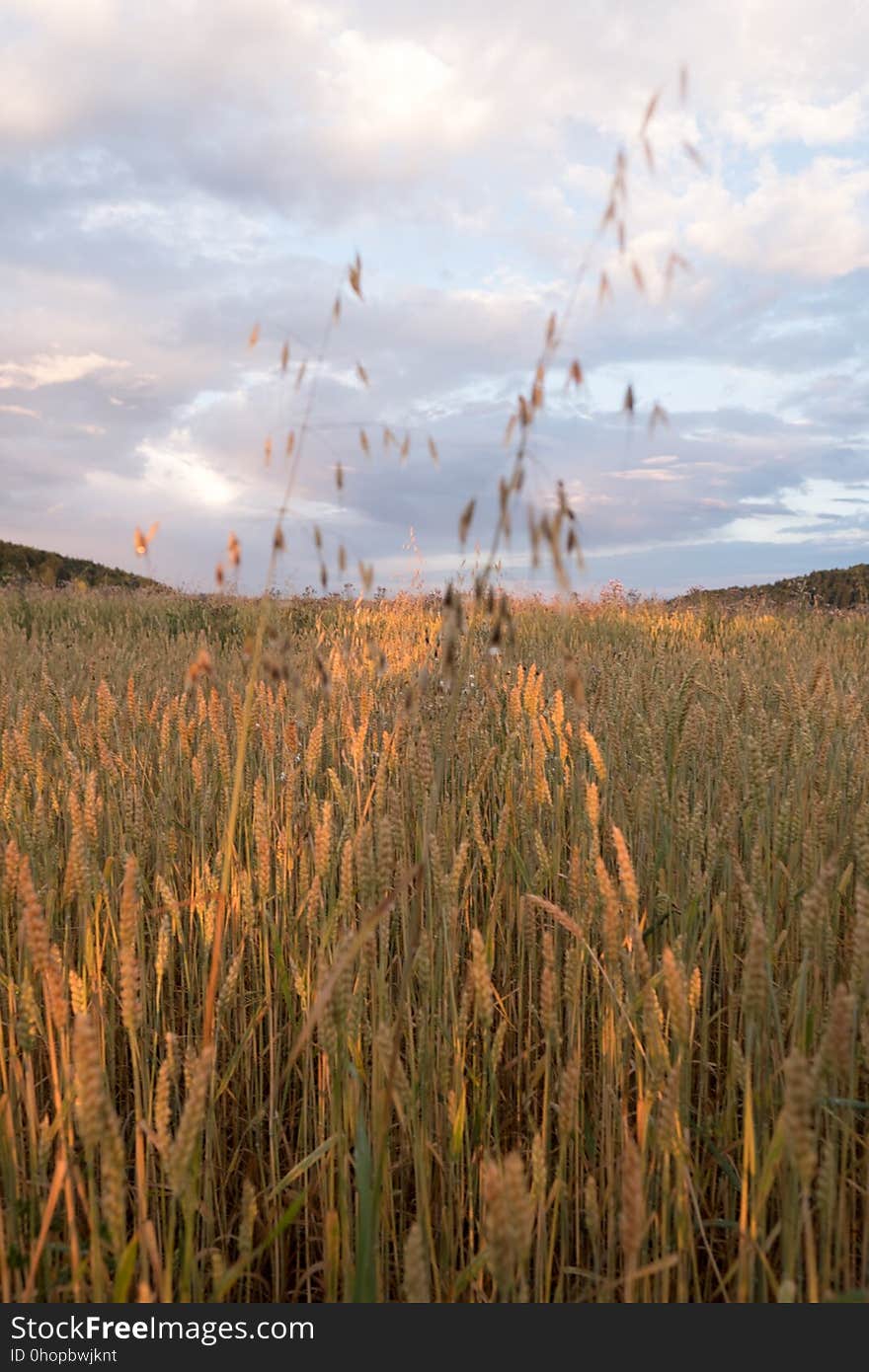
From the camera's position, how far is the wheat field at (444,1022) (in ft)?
3.05

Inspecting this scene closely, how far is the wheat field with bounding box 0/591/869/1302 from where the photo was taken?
93cm

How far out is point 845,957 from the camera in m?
1.87

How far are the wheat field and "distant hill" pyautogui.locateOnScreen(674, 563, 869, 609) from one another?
863 centimetres

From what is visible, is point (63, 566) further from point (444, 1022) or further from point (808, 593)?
point (444, 1022)

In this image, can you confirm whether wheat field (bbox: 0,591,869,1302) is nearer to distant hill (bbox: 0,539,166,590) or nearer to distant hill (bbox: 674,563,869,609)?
distant hill (bbox: 674,563,869,609)

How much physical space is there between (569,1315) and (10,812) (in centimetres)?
160

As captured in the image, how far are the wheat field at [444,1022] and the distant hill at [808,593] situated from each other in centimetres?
863

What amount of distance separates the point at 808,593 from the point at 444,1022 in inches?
452

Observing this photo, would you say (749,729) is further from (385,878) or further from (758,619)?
(758,619)

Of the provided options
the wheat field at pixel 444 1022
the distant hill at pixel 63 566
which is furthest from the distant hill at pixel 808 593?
the distant hill at pixel 63 566

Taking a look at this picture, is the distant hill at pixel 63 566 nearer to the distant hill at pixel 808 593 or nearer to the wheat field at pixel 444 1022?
the distant hill at pixel 808 593

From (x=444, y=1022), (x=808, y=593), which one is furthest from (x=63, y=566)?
(x=444, y=1022)

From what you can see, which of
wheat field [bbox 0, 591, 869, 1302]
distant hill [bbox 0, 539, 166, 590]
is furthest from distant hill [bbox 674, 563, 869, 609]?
distant hill [bbox 0, 539, 166, 590]

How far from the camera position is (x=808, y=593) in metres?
11.5
